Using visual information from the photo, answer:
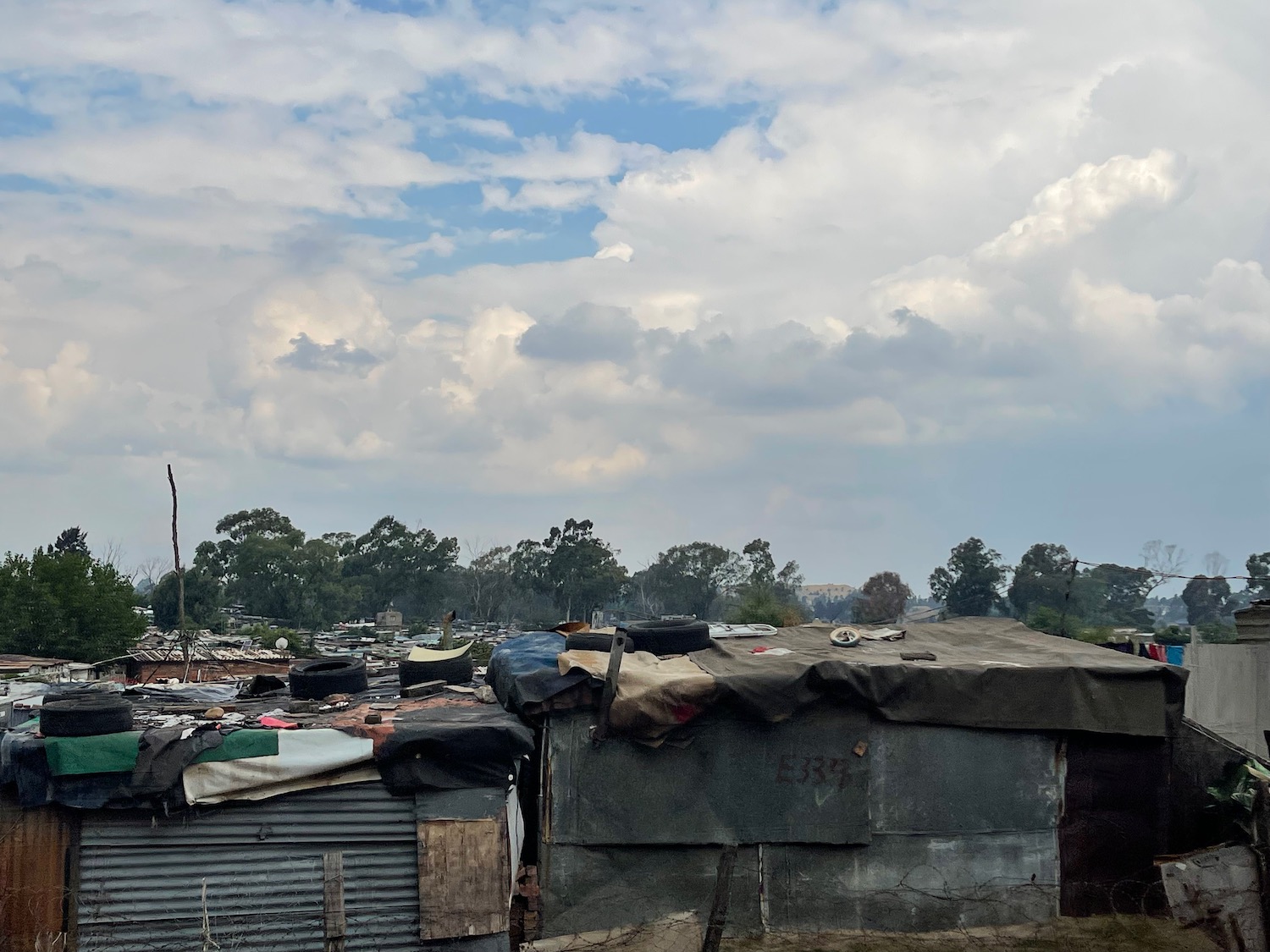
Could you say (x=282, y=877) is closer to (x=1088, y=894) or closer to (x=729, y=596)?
(x=1088, y=894)

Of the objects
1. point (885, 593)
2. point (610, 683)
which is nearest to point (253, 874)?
point (610, 683)

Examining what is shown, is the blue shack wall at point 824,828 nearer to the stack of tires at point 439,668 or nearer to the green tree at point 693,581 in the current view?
the stack of tires at point 439,668

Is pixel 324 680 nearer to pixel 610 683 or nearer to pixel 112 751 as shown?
pixel 112 751

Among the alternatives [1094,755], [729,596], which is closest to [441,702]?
[1094,755]

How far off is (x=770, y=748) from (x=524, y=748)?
2244 mm

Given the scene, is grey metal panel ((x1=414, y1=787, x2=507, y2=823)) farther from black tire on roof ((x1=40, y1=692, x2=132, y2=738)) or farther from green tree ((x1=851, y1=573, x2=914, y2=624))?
green tree ((x1=851, y1=573, x2=914, y2=624))

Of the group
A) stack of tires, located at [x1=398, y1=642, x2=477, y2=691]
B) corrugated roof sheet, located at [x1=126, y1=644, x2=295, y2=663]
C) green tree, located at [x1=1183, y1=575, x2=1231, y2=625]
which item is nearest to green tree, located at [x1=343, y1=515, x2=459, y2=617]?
corrugated roof sheet, located at [x1=126, y1=644, x2=295, y2=663]

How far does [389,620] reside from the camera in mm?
68062

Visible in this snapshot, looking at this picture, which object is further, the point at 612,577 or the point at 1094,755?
the point at 612,577

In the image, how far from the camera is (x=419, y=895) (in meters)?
9.74

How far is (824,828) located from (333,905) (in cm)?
433

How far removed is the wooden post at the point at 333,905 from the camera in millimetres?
9641

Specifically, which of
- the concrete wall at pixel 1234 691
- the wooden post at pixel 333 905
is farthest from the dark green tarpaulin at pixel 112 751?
the concrete wall at pixel 1234 691

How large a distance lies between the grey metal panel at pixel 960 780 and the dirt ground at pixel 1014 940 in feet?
2.89
